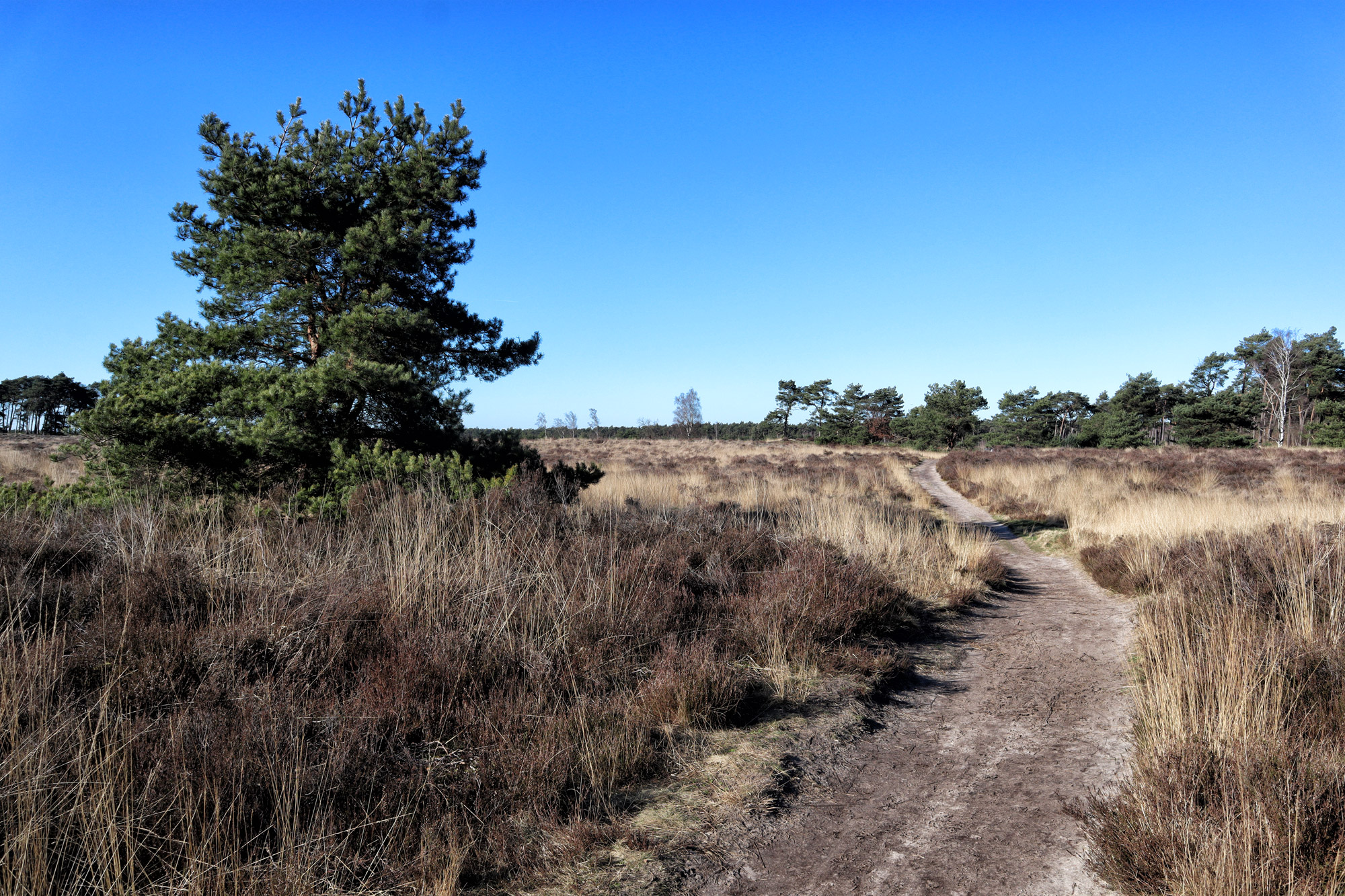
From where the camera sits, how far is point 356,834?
2760 mm

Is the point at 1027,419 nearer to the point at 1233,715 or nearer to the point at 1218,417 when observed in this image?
the point at 1218,417

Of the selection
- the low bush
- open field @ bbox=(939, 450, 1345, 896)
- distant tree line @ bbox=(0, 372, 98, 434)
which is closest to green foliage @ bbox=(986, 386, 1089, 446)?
open field @ bbox=(939, 450, 1345, 896)

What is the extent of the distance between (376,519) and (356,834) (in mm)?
4145

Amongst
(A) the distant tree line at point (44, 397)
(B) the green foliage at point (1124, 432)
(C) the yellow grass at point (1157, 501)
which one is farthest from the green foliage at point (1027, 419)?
(A) the distant tree line at point (44, 397)

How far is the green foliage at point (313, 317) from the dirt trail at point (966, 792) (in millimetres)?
7265

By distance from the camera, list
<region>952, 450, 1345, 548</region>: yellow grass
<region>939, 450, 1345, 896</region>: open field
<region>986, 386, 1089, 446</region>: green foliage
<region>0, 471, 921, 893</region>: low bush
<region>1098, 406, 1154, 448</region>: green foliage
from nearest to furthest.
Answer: <region>939, 450, 1345, 896</region>: open field, <region>0, 471, 921, 893</region>: low bush, <region>952, 450, 1345, 548</region>: yellow grass, <region>1098, 406, 1154, 448</region>: green foliage, <region>986, 386, 1089, 446</region>: green foliage

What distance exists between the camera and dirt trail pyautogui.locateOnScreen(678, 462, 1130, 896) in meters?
2.84

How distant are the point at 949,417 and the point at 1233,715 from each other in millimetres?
54994

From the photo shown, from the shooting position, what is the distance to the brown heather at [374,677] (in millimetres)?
2521

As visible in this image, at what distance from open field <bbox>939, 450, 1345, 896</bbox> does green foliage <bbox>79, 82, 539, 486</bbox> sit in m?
8.36

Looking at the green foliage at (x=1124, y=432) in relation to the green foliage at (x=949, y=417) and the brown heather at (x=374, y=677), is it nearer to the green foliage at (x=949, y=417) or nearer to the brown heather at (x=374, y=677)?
the green foliage at (x=949, y=417)

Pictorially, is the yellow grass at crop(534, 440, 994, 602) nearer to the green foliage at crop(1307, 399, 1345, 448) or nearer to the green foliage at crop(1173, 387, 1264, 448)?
the green foliage at crop(1173, 387, 1264, 448)

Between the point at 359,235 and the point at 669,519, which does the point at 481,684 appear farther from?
the point at 359,235

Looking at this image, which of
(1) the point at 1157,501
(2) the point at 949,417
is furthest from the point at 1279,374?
(1) the point at 1157,501
